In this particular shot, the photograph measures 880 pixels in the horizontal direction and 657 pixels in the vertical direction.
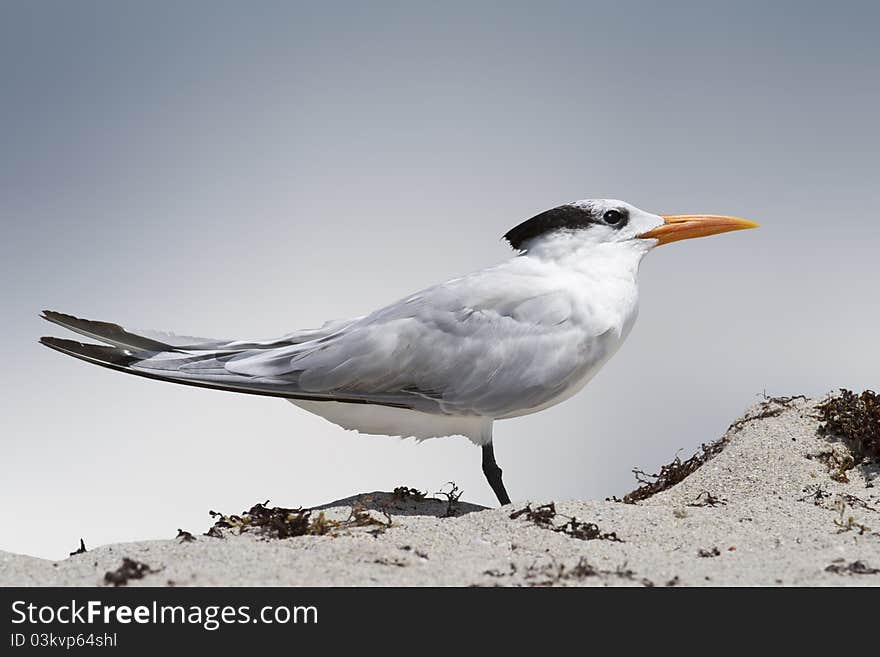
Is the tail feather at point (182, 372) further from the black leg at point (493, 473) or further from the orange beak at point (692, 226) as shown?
the orange beak at point (692, 226)

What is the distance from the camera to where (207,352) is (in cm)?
582

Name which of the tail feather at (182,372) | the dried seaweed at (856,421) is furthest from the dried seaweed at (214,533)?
the dried seaweed at (856,421)

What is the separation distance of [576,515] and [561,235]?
1.97m

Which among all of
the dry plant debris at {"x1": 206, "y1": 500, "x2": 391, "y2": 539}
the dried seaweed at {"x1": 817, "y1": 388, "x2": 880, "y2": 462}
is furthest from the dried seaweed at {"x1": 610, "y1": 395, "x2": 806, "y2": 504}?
the dry plant debris at {"x1": 206, "y1": 500, "x2": 391, "y2": 539}

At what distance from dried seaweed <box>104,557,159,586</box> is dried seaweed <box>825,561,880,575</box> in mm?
3054

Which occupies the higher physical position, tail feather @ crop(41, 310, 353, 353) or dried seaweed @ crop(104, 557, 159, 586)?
tail feather @ crop(41, 310, 353, 353)

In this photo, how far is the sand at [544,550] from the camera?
411 centimetres

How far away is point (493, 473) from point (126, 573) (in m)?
2.69

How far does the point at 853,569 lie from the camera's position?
4.15 meters

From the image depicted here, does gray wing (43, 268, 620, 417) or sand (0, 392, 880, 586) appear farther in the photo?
gray wing (43, 268, 620, 417)

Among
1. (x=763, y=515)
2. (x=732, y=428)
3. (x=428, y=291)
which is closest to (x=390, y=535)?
(x=428, y=291)

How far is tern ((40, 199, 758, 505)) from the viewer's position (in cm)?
570

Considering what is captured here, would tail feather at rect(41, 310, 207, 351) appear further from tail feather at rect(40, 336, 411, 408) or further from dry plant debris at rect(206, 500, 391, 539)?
dry plant debris at rect(206, 500, 391, 539)

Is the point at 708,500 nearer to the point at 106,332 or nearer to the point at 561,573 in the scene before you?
the point at 561,573
